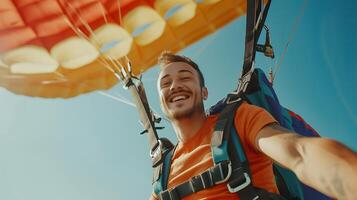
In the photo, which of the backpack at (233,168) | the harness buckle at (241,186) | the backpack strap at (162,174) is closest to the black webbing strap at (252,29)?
the backpack at (233,168)

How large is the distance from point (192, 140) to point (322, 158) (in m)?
1.48

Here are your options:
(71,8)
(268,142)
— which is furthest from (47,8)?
(268,142)

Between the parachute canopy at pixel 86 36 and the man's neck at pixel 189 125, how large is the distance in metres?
4.17

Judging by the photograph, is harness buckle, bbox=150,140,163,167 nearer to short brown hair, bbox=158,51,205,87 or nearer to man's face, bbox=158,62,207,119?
man's face, bbox=158,62,207,119

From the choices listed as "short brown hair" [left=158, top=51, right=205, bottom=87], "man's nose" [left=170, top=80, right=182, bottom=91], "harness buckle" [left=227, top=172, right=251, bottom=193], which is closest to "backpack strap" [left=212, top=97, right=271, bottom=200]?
"harness buckle" [left=227, top=172, right=251, bottom=193]

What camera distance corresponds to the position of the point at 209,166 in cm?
247

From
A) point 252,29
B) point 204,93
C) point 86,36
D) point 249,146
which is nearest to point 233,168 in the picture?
point 249,146

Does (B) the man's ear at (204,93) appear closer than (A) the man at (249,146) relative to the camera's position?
No

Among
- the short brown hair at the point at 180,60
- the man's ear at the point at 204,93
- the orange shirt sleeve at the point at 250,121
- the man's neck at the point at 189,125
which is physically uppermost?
the short brown hair at the point at 180,60

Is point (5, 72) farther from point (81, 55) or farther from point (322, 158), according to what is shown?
point (322, 158)

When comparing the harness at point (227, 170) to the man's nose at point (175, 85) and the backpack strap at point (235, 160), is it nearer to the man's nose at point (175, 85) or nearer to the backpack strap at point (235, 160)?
the backpack strap at point (235, 160)

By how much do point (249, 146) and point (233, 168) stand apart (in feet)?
0.54

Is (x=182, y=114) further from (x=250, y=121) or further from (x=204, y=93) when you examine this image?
(x=250, y=121)

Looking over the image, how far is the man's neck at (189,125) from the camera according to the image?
2809mm
